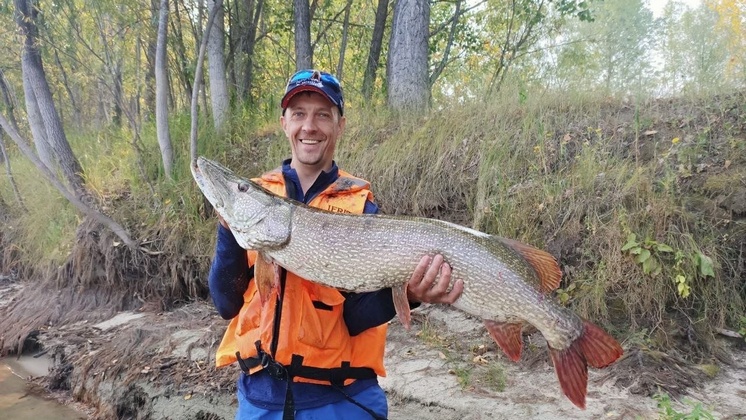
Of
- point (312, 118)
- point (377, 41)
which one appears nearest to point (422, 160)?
point (312, 118)

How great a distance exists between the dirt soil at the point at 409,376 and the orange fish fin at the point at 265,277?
161 centimetres

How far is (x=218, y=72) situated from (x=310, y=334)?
4958 millimetres

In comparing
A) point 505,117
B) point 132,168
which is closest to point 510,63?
point 505,117

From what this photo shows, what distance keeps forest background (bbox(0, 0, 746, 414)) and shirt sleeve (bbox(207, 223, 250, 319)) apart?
7.96 feet

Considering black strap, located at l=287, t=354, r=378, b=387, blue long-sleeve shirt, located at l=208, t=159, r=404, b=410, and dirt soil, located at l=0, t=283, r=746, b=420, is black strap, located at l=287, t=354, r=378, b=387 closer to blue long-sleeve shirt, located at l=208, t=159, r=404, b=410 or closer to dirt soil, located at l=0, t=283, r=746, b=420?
blue long-sleeve shirt, located at l=208, t=159, r=404, b=410

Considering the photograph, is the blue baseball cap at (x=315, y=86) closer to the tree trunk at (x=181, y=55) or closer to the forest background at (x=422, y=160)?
the forest background at (x=422, y=160)

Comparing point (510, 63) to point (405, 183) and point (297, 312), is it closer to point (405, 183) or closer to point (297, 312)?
point (405, 183)

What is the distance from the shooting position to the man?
5.18 ft

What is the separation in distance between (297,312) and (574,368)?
100cm

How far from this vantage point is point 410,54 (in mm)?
5473

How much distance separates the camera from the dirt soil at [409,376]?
103 inches

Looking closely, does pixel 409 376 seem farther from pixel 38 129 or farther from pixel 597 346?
pixel 38 129

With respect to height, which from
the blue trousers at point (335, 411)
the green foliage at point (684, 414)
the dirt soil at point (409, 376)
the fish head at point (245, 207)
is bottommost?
the dirt soil at point (409, 376)

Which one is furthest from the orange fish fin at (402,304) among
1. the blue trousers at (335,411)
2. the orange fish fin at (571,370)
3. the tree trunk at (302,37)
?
the tree trunk at (302,37)
